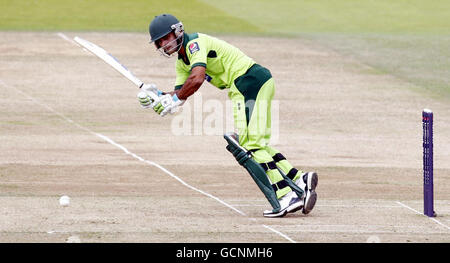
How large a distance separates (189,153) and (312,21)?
61.6 feet

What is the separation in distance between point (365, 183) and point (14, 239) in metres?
5.69

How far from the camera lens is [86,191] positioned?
12.5 metres

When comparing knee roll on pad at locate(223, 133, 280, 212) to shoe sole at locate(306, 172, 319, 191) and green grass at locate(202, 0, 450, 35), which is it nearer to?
shoe sole at locate(306, 172, 319, 191)

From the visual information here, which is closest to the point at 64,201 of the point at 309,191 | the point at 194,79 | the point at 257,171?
the point at 194,79

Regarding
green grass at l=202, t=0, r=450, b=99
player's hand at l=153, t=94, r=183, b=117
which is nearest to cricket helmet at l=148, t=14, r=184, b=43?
player's hand at l=153, t=94, r=183, b=117

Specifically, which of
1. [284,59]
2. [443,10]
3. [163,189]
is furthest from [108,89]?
[443,10]

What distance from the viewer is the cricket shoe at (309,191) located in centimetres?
1070

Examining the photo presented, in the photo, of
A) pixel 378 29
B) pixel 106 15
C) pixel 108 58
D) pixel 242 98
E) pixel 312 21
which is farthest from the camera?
pixel 312 21

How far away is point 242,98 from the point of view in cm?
1090

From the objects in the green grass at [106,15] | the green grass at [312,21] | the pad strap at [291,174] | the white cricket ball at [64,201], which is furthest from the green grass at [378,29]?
the white cricket ball at [64,201]

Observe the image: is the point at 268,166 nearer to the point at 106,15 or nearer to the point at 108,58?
the point at 108,58

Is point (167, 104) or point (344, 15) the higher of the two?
point (344, 15)

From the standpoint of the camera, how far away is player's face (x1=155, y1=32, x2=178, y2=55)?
10.8m

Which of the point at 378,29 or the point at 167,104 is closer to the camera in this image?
the point at 167,104
